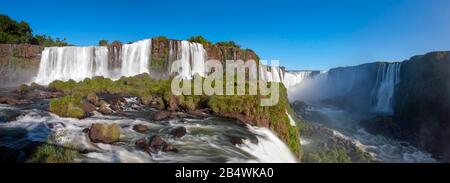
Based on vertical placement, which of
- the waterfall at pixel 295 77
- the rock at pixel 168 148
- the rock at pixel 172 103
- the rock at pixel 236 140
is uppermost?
the waterfall at pixel 295 77

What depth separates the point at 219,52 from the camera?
137ft

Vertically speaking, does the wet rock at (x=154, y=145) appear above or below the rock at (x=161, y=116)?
below

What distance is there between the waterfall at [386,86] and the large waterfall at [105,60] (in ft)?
74.6

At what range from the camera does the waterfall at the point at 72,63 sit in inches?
1439

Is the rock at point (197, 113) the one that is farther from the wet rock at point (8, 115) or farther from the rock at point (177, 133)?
the wet rock at point (8, 115)

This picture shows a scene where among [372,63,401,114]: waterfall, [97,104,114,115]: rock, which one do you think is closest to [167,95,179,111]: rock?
[97,104,114,115]: rock

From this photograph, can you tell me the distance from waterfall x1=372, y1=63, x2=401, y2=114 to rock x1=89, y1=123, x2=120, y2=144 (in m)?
34.8

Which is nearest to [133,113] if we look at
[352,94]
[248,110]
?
[248,110]

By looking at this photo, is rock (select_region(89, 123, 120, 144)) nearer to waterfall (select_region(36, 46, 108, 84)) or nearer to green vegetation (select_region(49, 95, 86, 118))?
green vegetation (select_region(49, 95, 86, 118))

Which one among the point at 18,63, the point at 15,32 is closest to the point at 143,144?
the point at 18,63

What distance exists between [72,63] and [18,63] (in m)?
6.95

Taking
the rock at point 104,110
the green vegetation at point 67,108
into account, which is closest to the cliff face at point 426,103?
the rock at point 104,110
